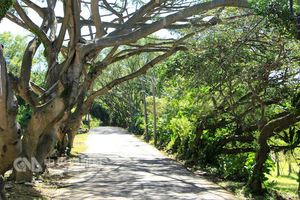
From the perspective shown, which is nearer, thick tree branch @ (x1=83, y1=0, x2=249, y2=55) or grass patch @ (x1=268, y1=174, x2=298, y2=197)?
thick tree branch @ (x1=83, y1=0, x2=249, y2=55)

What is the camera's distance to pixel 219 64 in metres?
10.4

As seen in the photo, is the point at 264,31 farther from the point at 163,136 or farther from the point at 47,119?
the point at 163,136

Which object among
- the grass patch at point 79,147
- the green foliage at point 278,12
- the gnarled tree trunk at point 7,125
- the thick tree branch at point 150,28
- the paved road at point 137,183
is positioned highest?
the thick tree branch at point 150,28

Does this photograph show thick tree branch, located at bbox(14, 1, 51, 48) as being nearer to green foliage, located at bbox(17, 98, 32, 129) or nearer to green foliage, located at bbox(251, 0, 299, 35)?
green foliage, located at bbox(251, 0, 299, 35)

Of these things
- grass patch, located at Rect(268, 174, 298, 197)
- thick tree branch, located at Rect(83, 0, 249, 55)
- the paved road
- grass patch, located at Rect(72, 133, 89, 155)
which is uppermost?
thick tree branch, located at Rect(83, 0, 249, 55)

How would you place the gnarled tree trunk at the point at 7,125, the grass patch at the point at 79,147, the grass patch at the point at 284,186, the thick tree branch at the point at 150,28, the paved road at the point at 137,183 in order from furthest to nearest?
the grass patch at the point at 79,147 < the grass patch at the point at 284,186 < the paved road at the point at 137,183 < the thick tree branch at the point at 150,28 < the gnarled tree trunk at the point at 7,125

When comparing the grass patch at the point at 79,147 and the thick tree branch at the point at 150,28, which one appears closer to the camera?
the thick tree branch at the point at 150,28

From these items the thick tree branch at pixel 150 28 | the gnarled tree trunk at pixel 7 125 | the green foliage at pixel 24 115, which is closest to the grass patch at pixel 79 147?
the green foliage at pixel 24 115

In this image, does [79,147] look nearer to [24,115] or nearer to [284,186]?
[24,115]

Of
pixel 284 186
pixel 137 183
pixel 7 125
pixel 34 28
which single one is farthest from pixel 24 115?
pixel 7 125

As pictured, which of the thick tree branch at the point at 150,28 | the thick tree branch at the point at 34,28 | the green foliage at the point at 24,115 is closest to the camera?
the thick tree branch at the point at 150,28

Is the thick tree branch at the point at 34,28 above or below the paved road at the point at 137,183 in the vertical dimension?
above

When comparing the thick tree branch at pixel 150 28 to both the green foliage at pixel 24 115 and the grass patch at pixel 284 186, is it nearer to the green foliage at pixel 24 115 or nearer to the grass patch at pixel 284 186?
the grass patch at pixel 284 186

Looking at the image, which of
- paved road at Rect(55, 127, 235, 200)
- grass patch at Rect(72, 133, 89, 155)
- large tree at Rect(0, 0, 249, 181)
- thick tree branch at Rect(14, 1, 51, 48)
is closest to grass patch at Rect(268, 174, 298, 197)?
paved road at Rect(55, 127, 235, 200)
